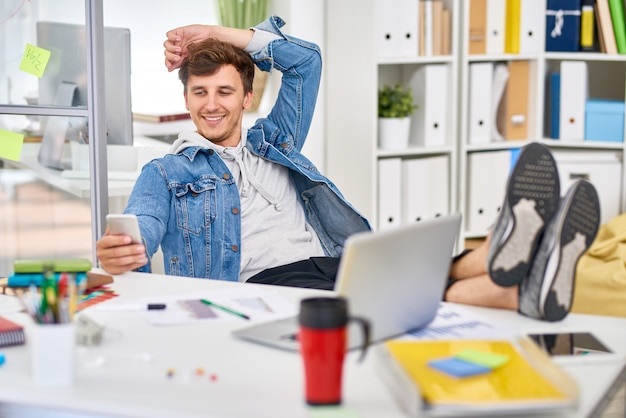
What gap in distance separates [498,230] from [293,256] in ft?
2.69

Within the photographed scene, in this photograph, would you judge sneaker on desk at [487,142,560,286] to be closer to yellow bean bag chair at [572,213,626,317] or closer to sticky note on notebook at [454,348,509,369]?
sticky note on notebook at [454,348,509,369]

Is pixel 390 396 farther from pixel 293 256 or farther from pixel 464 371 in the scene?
pixel 293 256

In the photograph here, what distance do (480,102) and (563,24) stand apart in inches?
20.2

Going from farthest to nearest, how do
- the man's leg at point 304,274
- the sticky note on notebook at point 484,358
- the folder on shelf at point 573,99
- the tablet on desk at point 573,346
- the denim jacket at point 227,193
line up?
the folder on shelf at point 573,99, the denim jacket at point 227,193, the man's leg at point 304,274, the tablet on desk at point 573,346, the sticky note on notebook at point 484,358

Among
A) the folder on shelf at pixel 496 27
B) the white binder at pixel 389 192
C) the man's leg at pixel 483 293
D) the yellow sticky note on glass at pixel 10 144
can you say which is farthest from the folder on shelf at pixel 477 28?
the man's leg at pixel 483 293

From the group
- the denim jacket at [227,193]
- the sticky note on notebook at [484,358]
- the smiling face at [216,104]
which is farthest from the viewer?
the smiling face at [216,104]

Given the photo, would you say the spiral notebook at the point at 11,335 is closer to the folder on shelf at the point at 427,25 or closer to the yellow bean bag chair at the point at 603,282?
the yellow bean bag chair at the point at 603,282

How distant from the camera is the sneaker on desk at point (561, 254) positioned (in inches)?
57.5

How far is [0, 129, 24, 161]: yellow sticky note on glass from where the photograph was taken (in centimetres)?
269

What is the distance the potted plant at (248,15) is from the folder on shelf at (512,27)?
106 cm

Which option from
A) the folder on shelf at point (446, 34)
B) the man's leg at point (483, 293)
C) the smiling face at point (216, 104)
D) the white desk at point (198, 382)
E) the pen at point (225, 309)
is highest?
the folder on shelf at point (446, 34)

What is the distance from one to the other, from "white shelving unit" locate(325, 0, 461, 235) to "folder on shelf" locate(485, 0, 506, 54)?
0.47ft

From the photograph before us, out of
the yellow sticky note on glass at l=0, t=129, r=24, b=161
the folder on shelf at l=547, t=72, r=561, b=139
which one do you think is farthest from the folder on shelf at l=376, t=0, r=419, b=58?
the yellow sticky note on glass at l=0, t=129, r=24, b=161

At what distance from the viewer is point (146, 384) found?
1175 mm
